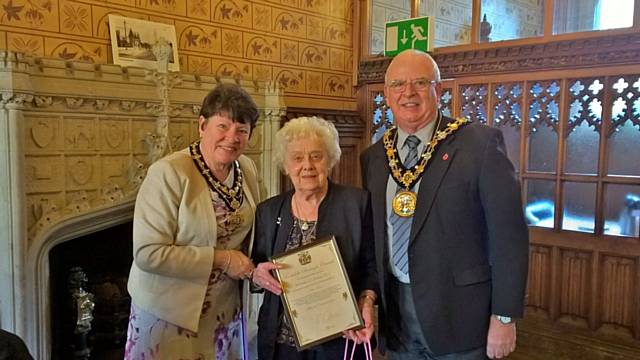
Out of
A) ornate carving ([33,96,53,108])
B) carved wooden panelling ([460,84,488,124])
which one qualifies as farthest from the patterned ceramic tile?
ornate carving ([33,96,53,108])

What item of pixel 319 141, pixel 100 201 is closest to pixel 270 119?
pixel 100 201

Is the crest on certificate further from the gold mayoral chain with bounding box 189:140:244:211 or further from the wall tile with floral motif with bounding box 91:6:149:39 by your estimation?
the wall tile with floral motif with bounding box 91:6:149:39

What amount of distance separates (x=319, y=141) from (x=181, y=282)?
2.15 feet

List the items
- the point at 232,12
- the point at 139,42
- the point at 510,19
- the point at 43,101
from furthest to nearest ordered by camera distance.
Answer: the point at 510,19 < the point at 232,12 < the point at 139,42 < the point at 43,101

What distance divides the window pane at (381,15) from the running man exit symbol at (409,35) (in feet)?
1.17

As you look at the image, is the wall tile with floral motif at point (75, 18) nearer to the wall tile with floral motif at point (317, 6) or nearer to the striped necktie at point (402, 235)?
the wall tile with floral motif at point (317, 6)

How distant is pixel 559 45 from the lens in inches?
133

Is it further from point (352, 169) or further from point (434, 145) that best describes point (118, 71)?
point (352, 169)

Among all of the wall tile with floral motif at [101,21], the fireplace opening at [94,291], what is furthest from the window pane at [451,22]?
the fireplace opening at [94,291]

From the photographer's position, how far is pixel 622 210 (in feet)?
10.6

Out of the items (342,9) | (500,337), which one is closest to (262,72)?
(342,9)

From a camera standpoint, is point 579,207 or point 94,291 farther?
point 579,207

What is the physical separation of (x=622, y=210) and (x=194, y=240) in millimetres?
2761

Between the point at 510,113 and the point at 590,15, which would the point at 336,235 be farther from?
the point at 590,15
